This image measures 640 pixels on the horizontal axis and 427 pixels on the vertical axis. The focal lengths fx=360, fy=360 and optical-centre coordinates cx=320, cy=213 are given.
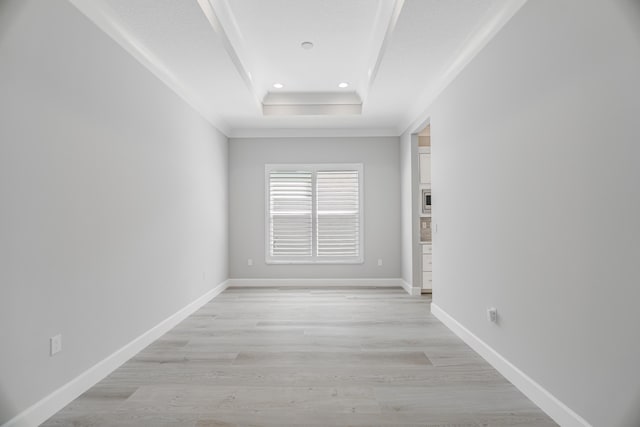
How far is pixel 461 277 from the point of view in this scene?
136 inches

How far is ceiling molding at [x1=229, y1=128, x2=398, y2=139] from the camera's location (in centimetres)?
613

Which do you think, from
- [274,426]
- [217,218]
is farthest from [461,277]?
[217,218]

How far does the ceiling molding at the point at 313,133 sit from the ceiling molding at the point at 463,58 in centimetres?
82

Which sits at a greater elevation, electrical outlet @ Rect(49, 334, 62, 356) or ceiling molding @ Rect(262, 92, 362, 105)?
ceiling molding @ Rect(262, 92, 362, 105)

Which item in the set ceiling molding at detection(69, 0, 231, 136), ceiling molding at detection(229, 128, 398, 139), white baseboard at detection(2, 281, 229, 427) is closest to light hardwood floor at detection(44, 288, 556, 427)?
white baseboard at detection(2, 281, 229, 427)

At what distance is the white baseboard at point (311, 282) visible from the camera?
20.1 ft

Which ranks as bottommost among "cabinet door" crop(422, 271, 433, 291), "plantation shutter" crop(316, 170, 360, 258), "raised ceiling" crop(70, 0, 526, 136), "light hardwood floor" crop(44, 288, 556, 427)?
"light hardwood floor" crop(44, 288, 556, 427)

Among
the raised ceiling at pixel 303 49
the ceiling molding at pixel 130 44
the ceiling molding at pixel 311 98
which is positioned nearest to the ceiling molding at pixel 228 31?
the raised ceiling at pixel 303 49

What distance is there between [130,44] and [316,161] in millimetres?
3615

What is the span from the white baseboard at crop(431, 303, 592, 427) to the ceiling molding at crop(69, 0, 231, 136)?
3759mm

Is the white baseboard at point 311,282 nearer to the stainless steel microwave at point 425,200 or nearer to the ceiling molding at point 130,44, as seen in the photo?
the stainless steel microwave at point 425,200

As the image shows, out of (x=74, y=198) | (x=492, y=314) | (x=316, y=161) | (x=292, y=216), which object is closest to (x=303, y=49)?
(x=316, y=161)

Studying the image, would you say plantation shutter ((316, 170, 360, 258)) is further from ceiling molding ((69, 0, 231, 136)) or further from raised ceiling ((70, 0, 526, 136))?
ceiling molding ((69, 0, 231, 136))

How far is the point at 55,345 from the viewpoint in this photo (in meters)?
2.14
